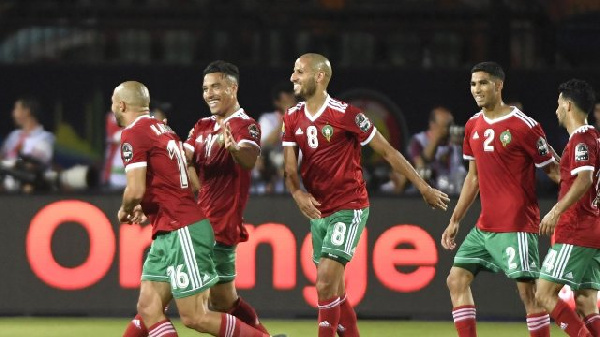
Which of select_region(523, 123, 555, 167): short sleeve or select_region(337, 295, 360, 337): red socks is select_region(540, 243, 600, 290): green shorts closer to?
select_region(523, 123, 555, 167): short sleeve

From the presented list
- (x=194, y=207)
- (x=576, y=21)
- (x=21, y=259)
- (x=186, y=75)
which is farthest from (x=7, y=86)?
(x=194, y=207)

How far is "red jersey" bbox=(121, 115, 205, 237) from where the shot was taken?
24.2 feet

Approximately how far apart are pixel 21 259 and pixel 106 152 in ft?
7.29

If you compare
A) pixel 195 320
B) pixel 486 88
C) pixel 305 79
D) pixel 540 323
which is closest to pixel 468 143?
pixel 486 88

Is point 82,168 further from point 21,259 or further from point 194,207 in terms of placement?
→ point 194,207

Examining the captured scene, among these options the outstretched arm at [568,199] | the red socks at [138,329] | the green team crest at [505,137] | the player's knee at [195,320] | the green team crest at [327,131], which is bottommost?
Answer: the red socks at [138,329]

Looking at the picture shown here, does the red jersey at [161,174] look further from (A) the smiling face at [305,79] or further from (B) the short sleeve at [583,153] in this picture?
(B) the short sleeve at [583,153]

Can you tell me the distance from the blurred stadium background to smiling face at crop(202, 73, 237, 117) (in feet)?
9.45

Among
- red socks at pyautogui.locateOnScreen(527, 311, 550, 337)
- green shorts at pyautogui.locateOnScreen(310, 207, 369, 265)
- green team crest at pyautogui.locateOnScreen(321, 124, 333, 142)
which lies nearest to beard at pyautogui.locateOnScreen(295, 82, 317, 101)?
green team crest at pyautogui.locateOnScreen(321, 124, 333, 142)

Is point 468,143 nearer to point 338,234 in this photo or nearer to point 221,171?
point 338,234

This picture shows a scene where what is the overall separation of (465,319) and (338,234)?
3.38 ft

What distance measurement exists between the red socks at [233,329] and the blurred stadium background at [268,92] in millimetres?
2919

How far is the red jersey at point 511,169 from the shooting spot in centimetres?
815

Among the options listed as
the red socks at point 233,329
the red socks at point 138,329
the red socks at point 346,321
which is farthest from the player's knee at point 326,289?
the red socks at point 138,329
